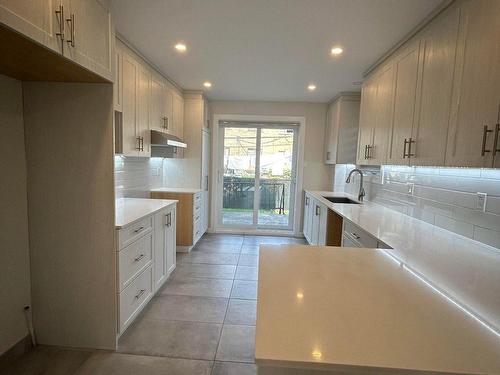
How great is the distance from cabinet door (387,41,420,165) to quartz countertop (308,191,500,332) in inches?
21.6

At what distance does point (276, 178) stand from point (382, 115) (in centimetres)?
271

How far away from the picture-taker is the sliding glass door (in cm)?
506

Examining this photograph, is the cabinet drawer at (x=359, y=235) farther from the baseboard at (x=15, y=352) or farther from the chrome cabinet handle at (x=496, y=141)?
the baseboard at (x=15, y=352)

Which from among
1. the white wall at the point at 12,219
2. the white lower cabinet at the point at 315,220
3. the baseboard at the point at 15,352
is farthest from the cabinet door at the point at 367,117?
the baseboard at the point at 15,352

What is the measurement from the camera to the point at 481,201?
5.66 feet

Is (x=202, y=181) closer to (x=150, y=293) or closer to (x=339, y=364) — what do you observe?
(x=150, y=293)

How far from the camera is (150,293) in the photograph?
260cm

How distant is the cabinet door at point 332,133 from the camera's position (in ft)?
13.8

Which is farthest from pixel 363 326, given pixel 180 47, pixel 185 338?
pixel 180 47

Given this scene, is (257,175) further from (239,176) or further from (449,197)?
(449,197)

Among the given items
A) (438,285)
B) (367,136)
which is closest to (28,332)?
(438,285)

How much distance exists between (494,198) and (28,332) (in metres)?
3.22

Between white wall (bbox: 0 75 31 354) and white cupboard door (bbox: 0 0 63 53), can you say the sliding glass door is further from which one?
white cupboard door (bbox: 0 0 63 53)

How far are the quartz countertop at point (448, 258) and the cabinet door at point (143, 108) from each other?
2253 mm
